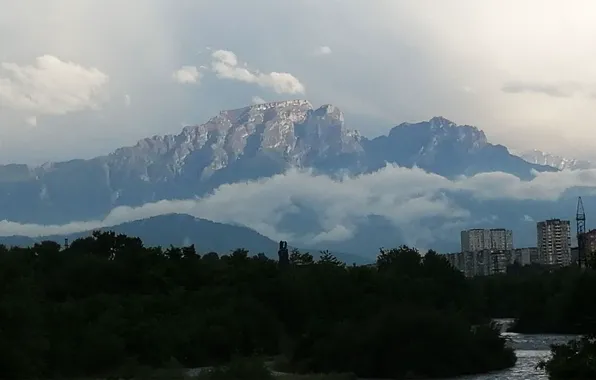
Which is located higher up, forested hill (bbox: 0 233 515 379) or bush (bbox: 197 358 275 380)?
forested hill (bbox: 0 233 515 379)

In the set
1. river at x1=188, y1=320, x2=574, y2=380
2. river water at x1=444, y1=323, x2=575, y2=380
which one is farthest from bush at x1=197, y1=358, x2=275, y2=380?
river water at x1=444, y1=323, x2=575, y2=380

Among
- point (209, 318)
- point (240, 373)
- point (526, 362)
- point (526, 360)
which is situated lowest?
point (240, 373)

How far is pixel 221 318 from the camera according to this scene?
2874 inches

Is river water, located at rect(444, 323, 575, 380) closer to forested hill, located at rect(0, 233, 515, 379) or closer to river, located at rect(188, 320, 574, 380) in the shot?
river, located at rect(188, 320, 574, 380)

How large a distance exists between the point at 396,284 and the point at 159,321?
88.5ft

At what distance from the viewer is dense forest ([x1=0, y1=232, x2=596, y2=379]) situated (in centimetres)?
5238

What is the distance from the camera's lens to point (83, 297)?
3100 inches

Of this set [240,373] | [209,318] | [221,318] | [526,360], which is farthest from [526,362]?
[240,373]

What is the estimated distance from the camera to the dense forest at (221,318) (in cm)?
5238

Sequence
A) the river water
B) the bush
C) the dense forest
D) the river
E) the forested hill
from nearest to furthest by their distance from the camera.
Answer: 1. the bush
2. the dense forest
3. the forested hill
4. the river
5. the river water

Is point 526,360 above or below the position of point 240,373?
above

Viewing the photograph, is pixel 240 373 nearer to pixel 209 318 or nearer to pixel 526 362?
pixel 209 318

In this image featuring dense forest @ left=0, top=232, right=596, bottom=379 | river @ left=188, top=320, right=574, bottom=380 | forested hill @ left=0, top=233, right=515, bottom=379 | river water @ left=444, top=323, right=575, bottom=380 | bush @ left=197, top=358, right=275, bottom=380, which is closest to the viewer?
bush @ left=197, top=358, right=275, bottom=380

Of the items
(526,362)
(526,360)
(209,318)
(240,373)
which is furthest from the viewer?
(526,360)
